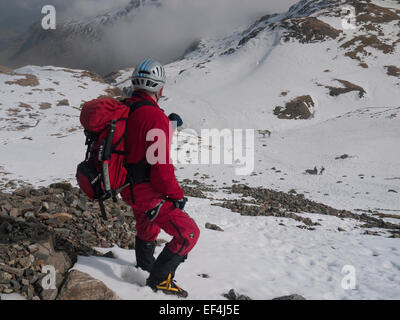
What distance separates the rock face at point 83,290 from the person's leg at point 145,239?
2.59 feet

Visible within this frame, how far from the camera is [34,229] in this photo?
4320mm

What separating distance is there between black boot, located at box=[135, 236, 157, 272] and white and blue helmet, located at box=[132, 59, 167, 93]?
7.42 ft

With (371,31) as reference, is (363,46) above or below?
below

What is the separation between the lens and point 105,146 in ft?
9.82

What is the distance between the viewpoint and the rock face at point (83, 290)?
3.17m

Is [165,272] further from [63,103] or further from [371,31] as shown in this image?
[371,31]

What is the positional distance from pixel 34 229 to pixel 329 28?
100 meters

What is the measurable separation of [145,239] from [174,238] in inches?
25.6

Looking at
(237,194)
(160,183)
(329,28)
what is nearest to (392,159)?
(237,194)

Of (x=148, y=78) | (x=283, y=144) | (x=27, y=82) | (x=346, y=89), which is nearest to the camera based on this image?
(x=148, y=78)

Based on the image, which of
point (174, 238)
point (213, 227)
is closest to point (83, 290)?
point (174, 238)

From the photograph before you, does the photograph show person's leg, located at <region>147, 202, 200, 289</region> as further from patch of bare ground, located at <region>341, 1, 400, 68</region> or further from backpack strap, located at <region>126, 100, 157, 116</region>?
patch of bare ground, located at <region>341, 1, 400, 68</region>

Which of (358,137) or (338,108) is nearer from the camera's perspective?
(358,137)
